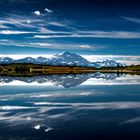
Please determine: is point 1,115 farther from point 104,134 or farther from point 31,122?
point 104,134

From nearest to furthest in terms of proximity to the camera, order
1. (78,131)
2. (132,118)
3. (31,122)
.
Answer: (78,131), (31,122), (132,118)

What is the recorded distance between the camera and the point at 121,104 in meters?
34.3

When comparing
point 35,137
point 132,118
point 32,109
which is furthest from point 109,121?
point 32,109

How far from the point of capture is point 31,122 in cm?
2338

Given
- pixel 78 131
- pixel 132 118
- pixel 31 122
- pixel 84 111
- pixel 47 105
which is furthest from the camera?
pixel 47 105

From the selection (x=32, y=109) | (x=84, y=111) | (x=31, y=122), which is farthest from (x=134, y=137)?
(x=32, y=109)

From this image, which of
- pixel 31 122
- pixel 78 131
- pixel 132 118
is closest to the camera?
pixel 78 131

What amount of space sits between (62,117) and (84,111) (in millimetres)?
3928

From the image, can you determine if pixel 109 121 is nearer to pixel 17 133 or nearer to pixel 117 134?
pixel 117 134

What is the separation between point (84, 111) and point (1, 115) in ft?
22.4

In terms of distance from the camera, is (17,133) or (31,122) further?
(31,122)

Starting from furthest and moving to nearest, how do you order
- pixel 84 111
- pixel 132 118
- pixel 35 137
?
pixel 84 111, pixel 132 118, pixel 35 137

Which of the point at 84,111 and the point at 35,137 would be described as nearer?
the point at 35,137

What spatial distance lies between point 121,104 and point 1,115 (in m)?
12.7
